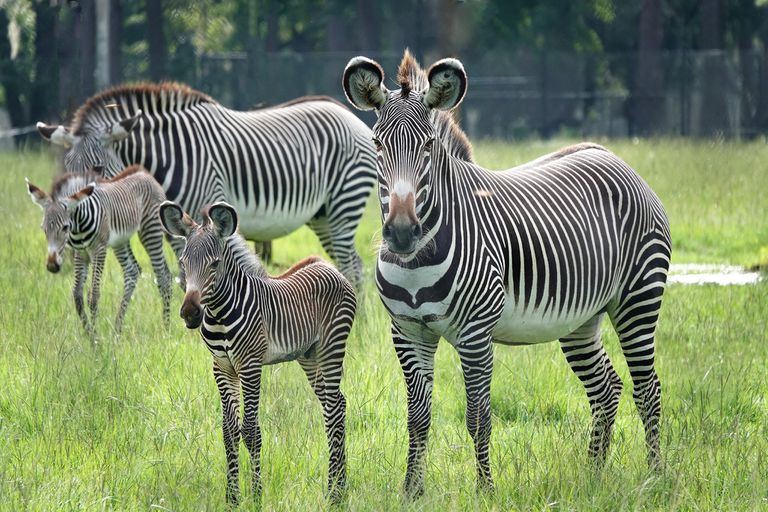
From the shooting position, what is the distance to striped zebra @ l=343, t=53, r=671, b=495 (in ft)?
15.5

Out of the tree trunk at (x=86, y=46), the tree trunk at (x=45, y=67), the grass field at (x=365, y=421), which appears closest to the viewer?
the grass field at (x=365, y=421)

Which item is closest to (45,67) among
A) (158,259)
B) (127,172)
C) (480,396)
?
(158,259)

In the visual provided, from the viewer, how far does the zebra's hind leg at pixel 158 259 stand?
347 inches

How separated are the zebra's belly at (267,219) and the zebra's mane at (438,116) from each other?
4.33 meters

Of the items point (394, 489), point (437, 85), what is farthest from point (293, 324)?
point (437, 85)

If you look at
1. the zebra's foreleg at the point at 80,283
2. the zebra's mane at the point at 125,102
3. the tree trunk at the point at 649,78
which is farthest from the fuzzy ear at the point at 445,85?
the tree trunk at the point at 649,78

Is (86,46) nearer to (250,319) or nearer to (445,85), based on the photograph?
(250,319)

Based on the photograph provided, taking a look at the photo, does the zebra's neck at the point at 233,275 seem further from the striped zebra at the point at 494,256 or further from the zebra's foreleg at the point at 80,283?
the zebra's foreleg at the point at 80,283

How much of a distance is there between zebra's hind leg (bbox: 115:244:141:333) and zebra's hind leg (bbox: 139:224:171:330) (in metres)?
0.16

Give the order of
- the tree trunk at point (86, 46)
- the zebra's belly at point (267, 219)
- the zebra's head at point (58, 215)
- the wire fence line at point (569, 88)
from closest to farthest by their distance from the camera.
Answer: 1. the zebra's head at point (58, 215)
2. the zebra's belly at point (267, 219)
3. the tree trunk at point (86, 46)
4. the wire fence line at point (569, 88)

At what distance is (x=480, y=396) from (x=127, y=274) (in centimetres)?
471

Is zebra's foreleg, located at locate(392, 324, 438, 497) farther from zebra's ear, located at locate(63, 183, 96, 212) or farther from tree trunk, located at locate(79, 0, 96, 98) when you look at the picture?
tree trunk, located at locate(79, 0, 96, 98)

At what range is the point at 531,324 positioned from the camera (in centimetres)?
521

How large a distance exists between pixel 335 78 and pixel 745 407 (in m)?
24.6
